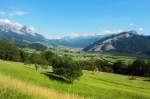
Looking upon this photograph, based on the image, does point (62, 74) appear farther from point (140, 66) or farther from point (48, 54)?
point (140, 66)

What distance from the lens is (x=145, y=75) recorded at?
166 meters

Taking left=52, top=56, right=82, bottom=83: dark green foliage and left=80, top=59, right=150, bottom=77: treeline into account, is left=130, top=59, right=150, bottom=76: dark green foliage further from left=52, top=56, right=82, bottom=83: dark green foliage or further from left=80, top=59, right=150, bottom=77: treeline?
left=52, top=56, right=82, bottom=83: dark green foliage

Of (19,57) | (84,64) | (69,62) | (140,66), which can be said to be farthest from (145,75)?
(69,62)

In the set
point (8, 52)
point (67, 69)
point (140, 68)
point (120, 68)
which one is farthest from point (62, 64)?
point (120, 68)

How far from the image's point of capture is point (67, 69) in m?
87.5

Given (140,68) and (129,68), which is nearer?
(140,68)

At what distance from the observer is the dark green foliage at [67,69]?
85.4 meters

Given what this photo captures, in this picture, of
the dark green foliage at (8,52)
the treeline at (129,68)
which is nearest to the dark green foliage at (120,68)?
the treeline at (129,68)

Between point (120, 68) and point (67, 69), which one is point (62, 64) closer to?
point (67, 69)

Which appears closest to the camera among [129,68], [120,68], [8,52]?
[8,52]

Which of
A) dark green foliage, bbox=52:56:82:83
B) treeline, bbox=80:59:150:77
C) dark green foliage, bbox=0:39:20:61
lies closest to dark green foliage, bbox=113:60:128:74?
treeline, bbox=80:59:150:77

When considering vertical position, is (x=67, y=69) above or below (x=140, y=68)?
above

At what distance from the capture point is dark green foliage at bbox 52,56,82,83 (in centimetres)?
8541

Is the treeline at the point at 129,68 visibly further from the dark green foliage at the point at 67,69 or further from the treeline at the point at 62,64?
the dark green foliage at the point at 67,69
